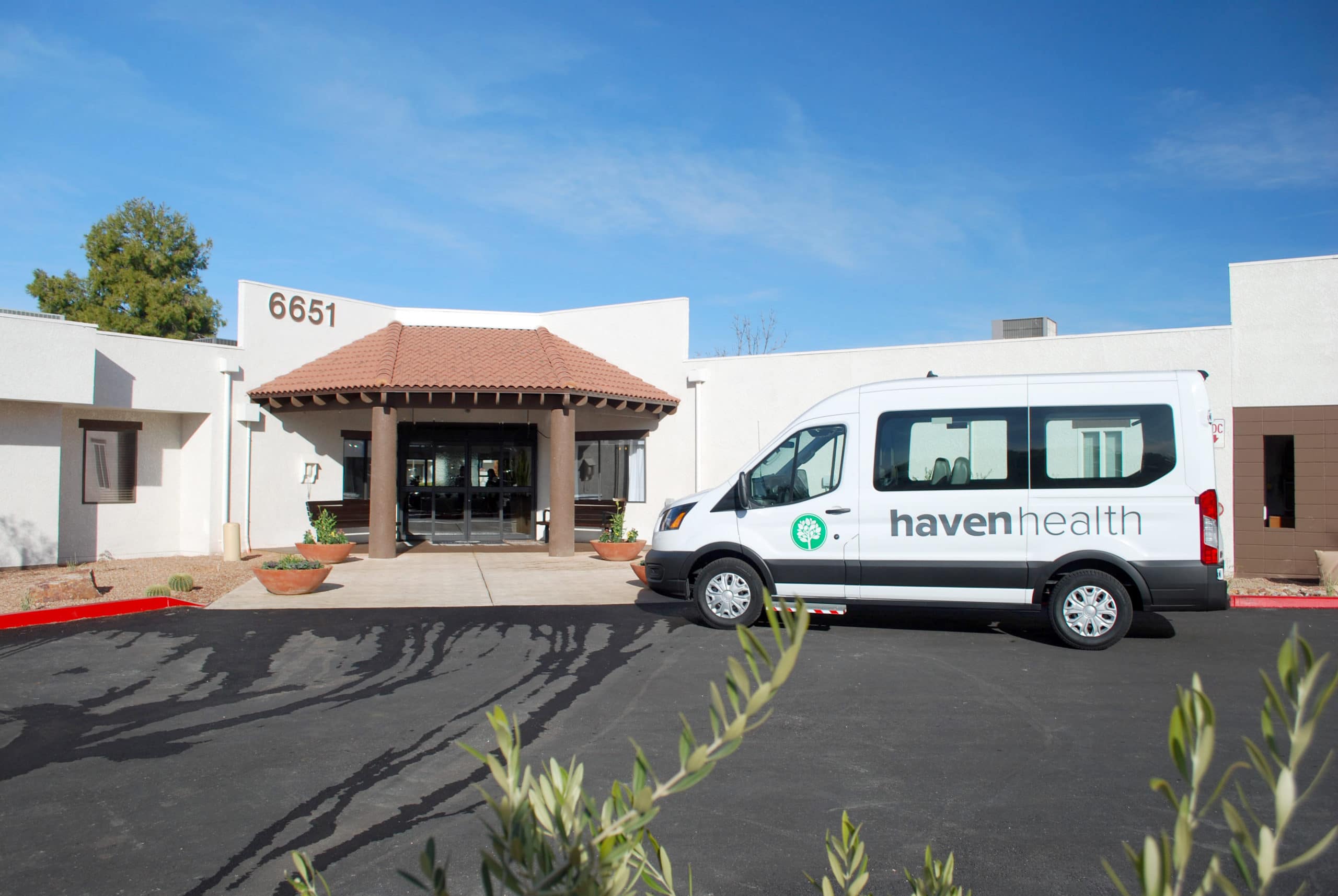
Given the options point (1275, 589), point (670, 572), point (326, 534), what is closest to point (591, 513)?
point (326, 534)

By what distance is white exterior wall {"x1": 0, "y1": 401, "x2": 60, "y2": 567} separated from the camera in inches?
563

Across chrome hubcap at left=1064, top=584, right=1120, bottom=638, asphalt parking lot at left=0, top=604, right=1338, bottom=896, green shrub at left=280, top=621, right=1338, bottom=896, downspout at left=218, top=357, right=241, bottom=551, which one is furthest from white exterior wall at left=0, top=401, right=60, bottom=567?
green shrub at left=280, top=621, right=1338, bottom=896

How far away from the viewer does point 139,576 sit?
14.1 metres

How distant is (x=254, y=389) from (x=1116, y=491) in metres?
14.2

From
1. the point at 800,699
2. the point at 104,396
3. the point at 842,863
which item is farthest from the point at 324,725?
Result: the point at 104,396

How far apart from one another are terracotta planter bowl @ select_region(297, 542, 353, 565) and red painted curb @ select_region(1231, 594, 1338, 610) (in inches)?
500

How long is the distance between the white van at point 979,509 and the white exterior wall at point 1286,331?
19.4ft

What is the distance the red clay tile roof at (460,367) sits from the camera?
1650 cm

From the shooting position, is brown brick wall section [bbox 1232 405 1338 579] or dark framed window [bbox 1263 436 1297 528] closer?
brown brick wall section [bbox 1232 405 1338 579]

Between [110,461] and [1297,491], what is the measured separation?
740 inches

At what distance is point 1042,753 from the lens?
5711mm

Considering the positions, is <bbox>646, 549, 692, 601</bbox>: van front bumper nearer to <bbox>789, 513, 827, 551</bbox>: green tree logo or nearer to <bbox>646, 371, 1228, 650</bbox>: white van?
<bbox>646, 371, 1228, 650</bbox>: white van

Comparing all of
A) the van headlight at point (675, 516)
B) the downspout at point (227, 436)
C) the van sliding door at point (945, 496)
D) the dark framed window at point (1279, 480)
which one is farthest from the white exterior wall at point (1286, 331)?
the downspout at point (227, 436)

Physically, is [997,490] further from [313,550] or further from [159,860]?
[313,550]
